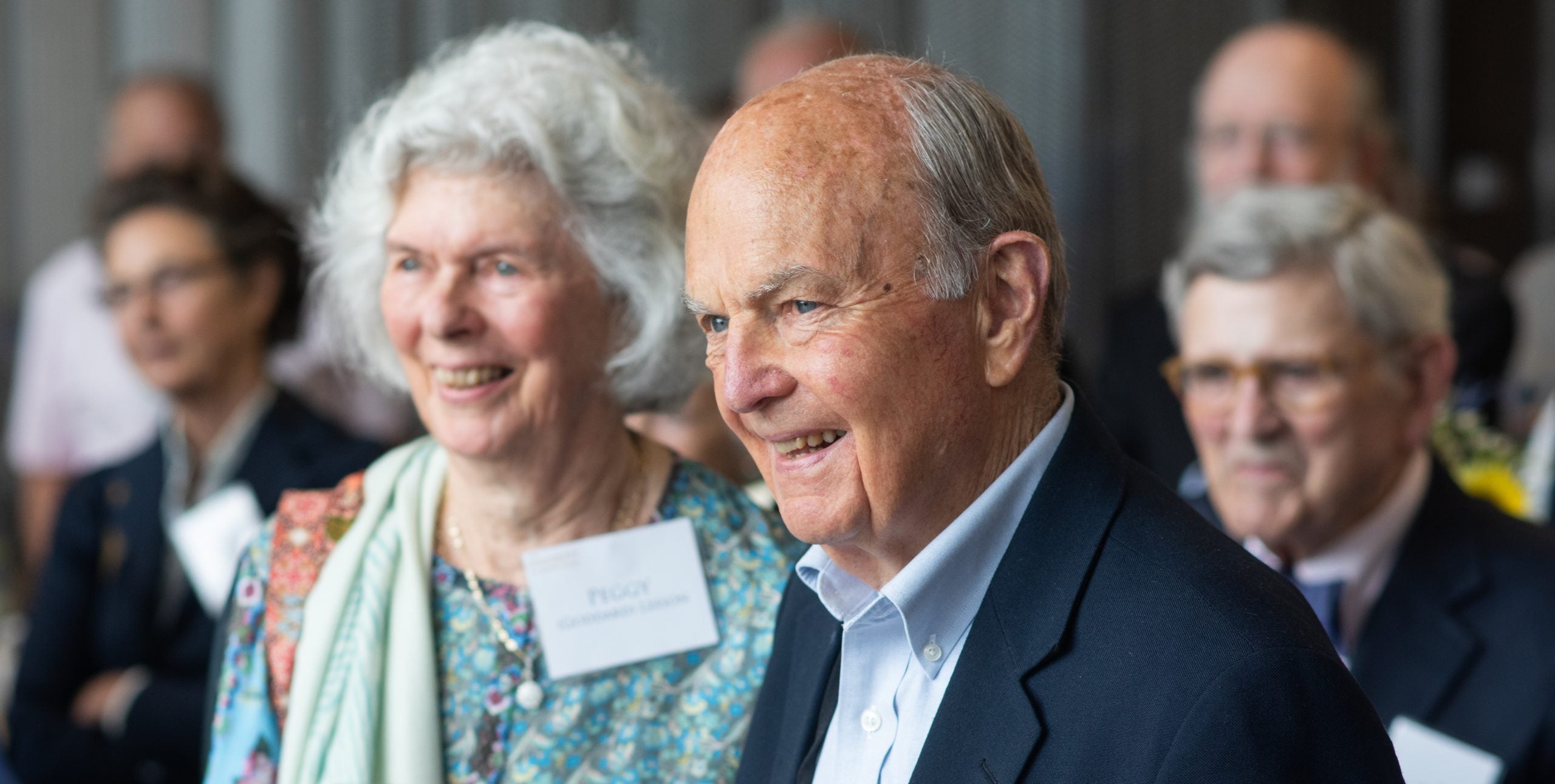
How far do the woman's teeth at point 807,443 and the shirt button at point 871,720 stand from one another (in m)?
0.30

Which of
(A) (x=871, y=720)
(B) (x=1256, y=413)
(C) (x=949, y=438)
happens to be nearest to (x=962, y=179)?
(C) (x=949, y=438)

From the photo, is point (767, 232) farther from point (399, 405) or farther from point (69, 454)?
point (69, 454)

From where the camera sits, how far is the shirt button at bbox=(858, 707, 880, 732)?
5.24 feet

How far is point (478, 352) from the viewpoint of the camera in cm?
209

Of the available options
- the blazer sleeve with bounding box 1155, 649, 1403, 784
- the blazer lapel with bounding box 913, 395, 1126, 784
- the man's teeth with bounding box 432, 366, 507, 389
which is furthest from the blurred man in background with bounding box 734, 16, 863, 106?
the blazer sleeve with bounding box 1155, 649, 1403, 784

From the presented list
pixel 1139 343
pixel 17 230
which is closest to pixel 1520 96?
pixel 1139 343

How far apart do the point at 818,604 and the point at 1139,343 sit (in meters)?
2.17

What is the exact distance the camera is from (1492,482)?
10.5ft

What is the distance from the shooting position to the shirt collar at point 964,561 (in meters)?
1.53

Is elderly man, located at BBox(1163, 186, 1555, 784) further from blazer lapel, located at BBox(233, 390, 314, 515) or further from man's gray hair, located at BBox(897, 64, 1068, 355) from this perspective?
blazer lapel, located at BBox(233, 390, 314, 515)

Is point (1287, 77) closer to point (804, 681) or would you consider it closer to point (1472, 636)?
point (1472, 636)

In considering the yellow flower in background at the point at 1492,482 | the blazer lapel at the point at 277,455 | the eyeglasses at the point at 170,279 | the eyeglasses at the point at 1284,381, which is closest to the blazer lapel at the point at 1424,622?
the eyeglasses at the point at 1284,381

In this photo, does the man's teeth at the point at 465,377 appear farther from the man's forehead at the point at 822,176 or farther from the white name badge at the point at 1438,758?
the white name badge at the point at 1438,758

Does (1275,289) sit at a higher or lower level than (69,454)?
higher
